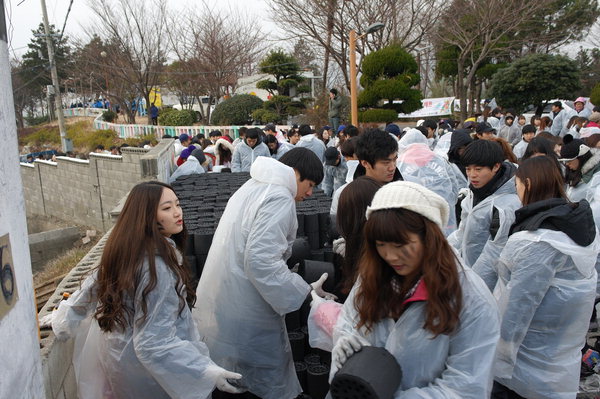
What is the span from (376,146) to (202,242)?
169 cm

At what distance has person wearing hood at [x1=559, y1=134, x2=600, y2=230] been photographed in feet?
16.0

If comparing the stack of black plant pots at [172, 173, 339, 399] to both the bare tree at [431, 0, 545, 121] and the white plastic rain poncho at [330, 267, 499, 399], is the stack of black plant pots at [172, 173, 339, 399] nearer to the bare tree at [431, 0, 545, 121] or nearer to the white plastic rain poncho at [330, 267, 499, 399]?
the white plastic rain poncho at [330, 267, 499, 399]

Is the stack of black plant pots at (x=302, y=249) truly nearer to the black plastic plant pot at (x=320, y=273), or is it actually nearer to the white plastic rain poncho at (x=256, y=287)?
the black plastic plant pot at (x=320, y=273)

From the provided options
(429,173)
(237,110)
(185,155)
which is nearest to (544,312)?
(429,173)

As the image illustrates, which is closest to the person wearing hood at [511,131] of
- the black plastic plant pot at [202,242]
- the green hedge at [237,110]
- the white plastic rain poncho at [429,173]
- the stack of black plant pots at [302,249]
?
the stack of black plant pots at [302,249]

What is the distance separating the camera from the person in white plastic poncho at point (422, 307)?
1.61 meters

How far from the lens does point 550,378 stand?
97.3 inches

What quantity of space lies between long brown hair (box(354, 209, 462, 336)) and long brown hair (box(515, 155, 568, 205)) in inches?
50.3

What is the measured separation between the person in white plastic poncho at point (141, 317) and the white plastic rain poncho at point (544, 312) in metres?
1.45

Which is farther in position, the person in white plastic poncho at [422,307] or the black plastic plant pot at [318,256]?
the black plastic plant pot at [318,256]

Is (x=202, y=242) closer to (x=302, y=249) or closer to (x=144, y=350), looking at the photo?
(x=302, y=249)

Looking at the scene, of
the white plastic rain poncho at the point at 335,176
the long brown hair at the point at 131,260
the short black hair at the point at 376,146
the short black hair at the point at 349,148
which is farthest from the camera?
the white plastic rain poncho at the point at 335,176

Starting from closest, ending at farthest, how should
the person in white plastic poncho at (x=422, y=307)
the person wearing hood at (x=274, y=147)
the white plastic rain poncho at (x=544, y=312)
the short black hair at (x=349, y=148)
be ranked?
the person in white plastic poncho at (x=422, y=307) → the white plastic rain poncho at (x=544, y=312) → the short black hair at (x=349, y=148) → the person wearing hood at (x=274, y=147)

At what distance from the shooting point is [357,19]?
68.6 ft
